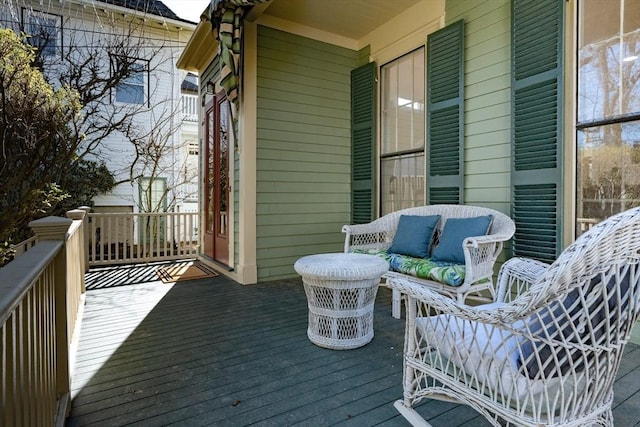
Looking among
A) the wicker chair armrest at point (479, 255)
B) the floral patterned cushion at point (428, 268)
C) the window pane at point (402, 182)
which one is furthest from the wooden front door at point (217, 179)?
the wicker chair armrest at point (479, 255)

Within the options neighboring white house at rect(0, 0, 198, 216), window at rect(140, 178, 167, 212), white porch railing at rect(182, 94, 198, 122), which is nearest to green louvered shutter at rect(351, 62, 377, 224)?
neighboring white house at rect(0, 0, 198, 216)

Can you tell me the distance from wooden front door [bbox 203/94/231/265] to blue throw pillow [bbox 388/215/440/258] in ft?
7.80

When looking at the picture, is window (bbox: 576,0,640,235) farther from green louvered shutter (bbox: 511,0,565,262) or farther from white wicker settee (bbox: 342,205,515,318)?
white wicker settee (bbox: 342,205,515,318)

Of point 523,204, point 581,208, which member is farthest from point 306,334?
point 581,208

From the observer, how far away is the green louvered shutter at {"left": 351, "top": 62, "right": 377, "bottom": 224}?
459cm

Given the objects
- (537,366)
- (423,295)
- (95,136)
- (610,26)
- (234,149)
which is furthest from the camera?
(95,136)

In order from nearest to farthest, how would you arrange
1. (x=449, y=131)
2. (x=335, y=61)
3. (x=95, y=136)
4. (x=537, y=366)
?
(x=537, y=366) → (x=449, y=131) → (x=335, y=61) → (x=95, y=136)

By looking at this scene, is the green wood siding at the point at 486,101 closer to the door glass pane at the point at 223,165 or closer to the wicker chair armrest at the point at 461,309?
the wicker chair armrest at the point at 461,309

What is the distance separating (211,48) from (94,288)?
347cm

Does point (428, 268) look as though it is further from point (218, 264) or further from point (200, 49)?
point (200, 49)

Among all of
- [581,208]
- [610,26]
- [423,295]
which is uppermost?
[610,26]

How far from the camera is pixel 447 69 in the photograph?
11.8 feet

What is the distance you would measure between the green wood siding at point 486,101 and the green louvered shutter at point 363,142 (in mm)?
1309

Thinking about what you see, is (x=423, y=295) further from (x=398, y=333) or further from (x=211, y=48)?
(x=211, y=48)
